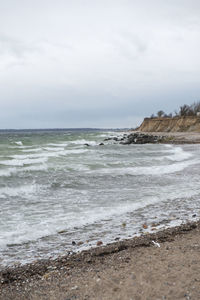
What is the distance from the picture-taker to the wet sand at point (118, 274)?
12.0 feet

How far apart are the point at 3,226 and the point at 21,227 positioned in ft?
1.62

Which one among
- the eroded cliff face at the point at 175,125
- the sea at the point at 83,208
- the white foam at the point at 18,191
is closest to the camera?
the sea at the point at 83,208

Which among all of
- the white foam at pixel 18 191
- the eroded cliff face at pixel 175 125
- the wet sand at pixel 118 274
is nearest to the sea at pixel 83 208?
the white foam at pixel 18 191

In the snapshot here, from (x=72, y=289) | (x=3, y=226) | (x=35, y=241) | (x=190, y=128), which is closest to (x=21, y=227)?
(x=3, y=226)

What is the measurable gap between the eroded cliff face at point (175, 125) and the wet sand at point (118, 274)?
6137 cm

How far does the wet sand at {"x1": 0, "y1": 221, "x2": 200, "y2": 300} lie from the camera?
3652 millimetres

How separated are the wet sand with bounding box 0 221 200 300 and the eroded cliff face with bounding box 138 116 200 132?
6137 cm

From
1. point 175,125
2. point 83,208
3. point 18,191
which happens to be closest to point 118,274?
point 83,208

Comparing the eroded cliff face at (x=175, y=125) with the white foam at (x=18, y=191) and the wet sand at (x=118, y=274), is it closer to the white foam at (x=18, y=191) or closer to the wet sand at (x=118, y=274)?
the white foam at (x=18, y=191)

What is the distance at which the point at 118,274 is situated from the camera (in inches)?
163

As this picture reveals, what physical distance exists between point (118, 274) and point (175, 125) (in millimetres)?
71663

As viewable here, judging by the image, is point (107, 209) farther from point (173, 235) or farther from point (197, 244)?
point (197, 244)

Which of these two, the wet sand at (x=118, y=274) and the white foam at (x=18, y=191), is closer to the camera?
the wet sand at (x=118, y=274)

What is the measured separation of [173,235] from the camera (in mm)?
5820
